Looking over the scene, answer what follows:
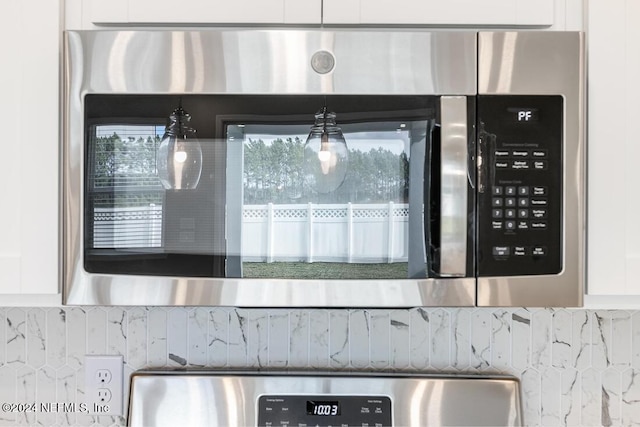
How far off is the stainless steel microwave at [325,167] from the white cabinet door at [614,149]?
0.24 feet

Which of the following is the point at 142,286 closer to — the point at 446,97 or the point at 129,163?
the point at 129,163

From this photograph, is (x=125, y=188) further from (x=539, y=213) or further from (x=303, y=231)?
(x=539, y=213)

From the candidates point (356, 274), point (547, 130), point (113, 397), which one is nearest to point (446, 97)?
point (547, 130)

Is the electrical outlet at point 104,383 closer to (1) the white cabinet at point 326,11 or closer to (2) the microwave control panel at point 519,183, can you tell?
(1) the white cabinet at point 326,11

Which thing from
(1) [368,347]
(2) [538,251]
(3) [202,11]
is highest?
(3) [202,11]

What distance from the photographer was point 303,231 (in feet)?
2.57

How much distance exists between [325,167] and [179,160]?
0.19 m

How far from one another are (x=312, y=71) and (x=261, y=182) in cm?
16

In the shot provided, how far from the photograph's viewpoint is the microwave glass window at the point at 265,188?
2.56ft

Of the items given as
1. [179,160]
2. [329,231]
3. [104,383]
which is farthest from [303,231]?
[104,383]

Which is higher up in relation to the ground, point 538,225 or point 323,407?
point 538,225

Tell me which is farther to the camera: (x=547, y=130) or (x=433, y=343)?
(x=433, y=343)

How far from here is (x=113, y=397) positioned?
1175mm

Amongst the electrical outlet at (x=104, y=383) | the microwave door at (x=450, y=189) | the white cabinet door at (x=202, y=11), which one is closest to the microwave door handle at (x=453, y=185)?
the microwave door at (x=450, y=189)
